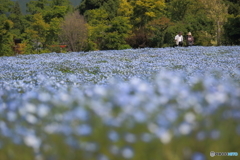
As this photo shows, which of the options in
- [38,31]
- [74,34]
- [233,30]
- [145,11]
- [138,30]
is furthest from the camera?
[145,11]

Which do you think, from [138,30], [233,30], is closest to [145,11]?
[138,30]

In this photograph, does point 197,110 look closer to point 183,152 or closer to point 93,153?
point 183,152

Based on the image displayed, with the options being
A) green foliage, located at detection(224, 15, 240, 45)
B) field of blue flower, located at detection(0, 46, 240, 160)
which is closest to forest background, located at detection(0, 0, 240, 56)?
green foliage, located at detection(224, 15, 240, 45)

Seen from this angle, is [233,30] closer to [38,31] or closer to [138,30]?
[138,30]

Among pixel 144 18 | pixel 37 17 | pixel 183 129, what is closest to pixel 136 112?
pixel 183 129

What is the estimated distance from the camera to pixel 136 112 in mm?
2539

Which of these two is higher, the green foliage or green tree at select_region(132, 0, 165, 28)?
green tree at select_region(132, 0, 165, 28)

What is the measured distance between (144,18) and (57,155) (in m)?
34.6

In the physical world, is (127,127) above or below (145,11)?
below

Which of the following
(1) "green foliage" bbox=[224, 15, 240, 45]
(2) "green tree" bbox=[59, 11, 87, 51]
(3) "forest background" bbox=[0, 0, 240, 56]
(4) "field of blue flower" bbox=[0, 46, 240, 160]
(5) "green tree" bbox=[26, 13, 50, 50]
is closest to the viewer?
(4) "field of blue flower" bbox=[0, 46, 240, 160]

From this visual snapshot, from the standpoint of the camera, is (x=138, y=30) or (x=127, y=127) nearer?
(x=127, y=127)

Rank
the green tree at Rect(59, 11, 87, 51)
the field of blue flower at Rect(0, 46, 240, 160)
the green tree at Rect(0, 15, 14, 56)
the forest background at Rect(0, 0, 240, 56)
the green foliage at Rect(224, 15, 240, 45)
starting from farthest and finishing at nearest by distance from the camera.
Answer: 1. the green tree at Rect(0, 15, 14, 56)
2. the green tree at Rect(59, 11, 87, 51)
3. the forest background at Rect(0, 0, 240, 56)
4. the green foliage at Rect(224, 15, 240, 45)
5. the field of blue flower at Rect(0, 46, 240, 160)

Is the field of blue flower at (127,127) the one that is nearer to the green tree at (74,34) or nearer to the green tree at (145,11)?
the green tree at (74,34)

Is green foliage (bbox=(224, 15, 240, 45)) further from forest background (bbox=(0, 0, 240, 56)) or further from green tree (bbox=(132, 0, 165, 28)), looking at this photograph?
green tree (bbox=(132, 0, 165, 28))
